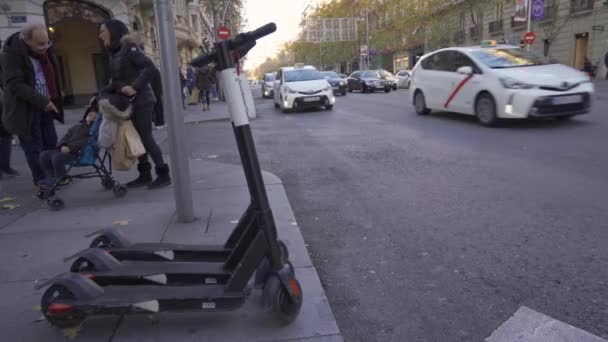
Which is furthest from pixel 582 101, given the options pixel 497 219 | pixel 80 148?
pixel 80 148

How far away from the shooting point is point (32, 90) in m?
4.98

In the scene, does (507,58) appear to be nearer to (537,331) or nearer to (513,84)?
(513,84)

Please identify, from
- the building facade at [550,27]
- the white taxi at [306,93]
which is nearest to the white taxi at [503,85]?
the white taxi at [306,93]

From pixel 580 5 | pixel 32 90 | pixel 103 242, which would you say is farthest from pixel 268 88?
pixel 103 242

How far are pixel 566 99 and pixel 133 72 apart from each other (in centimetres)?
724

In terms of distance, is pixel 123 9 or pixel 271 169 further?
pixel 123 9

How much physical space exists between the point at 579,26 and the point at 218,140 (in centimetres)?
2816

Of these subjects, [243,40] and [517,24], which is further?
[517,24]

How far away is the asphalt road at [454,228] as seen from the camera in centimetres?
258

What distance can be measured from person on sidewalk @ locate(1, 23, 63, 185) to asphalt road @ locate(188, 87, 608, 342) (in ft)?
9.17

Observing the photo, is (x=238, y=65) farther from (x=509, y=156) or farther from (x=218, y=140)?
(x=218, y=140)

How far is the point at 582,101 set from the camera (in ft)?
27.5

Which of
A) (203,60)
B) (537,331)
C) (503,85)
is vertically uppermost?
(203,60)

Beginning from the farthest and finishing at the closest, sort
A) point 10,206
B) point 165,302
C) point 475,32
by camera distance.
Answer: point 475,32
point 10,206
point 165,302
